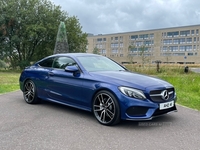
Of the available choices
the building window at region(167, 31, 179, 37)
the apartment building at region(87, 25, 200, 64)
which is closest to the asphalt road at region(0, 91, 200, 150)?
the apartment building at region(87, 25, 200, 64)

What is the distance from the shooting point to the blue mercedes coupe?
409 centimetres

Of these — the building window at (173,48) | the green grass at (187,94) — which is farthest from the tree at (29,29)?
the building window at (173,48)

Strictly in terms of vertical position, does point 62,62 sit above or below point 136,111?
above

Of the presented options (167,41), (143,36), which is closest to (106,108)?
(167,41)

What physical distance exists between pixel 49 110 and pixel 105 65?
1782 mm

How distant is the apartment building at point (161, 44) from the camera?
80188 millimetres

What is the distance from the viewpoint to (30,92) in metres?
6.21

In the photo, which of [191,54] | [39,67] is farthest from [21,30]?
[191,54]

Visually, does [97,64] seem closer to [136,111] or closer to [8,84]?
[136,111]

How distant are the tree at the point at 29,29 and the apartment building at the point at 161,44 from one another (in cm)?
4266

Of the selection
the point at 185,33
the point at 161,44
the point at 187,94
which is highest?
the point at 185,33

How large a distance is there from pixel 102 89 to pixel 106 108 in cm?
38

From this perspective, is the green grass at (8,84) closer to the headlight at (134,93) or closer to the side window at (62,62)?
the side window at (62,62)

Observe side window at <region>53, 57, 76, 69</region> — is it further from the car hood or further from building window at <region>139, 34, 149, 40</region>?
building window at <region>139, 34, 149, 40</region>
